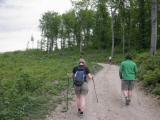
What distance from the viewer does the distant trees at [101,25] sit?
66.2 metres

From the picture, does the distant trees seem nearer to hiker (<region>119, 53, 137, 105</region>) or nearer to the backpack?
hiker (<region>119, 53, 137, 105</region>)

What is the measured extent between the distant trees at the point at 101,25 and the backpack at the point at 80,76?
150ft

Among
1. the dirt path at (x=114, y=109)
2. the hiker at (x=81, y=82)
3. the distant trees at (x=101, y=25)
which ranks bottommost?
the dirt path at (x=114, y=109)

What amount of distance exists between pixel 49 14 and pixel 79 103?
92.8 metres

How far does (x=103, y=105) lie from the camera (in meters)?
17.7

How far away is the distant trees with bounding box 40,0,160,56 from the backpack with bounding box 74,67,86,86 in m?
45.6

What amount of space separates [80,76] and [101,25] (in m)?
69.8

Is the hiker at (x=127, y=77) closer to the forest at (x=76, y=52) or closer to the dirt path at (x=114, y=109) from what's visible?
the dirt path at (x=114, y=109)

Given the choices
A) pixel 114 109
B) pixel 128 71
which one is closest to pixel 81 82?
pixel 114 109

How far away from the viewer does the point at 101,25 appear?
84.9 metres

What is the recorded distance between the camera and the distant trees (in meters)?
66.2

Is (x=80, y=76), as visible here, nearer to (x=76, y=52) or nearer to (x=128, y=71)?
(x=128, y=71)

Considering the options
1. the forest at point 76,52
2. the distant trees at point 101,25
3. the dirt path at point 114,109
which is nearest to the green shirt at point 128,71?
the dirt path at point 114,109

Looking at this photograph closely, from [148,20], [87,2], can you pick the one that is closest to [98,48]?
[87,2]
